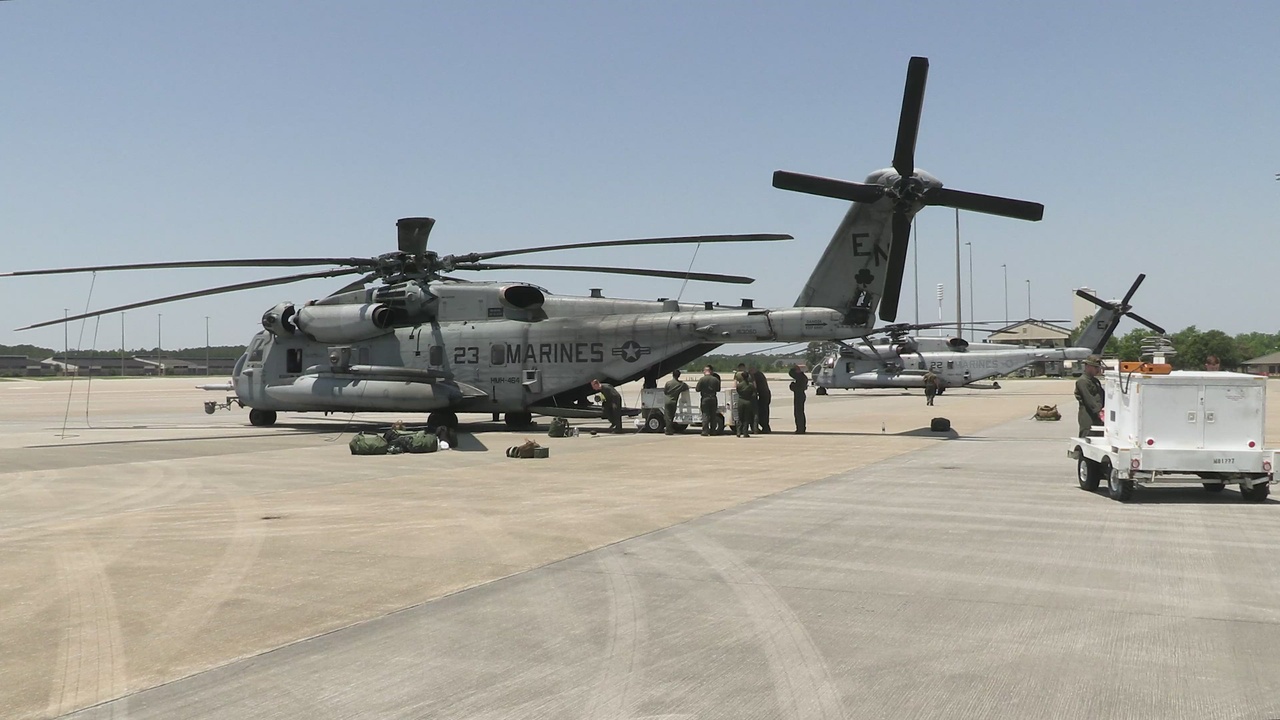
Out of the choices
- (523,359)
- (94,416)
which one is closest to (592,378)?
(523,359)

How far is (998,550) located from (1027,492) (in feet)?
13.8

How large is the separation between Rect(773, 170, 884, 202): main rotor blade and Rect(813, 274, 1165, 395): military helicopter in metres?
27.7

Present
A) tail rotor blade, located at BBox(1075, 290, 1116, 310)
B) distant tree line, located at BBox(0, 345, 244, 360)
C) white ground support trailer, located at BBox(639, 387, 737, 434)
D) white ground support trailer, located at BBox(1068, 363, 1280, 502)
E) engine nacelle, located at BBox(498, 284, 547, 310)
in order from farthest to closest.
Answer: distant tree line, located at BBox(0, 345, 244, 360) < tail rotor blade, located at BBox(1075, 290, 1116, 310) < engine nacelle, located at BBox(498, 284, 547, 310) < white ground support trailer, located at BBox(639, 387, 737, 434) < white ground support trailer, located at BBox(1068, 363, 1280, 502)

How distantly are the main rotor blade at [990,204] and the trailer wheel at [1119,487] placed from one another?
8.30 m

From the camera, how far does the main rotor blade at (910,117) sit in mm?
18172

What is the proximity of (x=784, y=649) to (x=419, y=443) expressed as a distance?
44.0 ft

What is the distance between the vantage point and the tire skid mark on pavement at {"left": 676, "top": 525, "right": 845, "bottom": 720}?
4621 millimetres

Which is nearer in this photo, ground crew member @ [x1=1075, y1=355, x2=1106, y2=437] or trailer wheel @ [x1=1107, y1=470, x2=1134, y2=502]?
trailer wheel @ [x1=1107, y1=470, x2=1134, y2=502]

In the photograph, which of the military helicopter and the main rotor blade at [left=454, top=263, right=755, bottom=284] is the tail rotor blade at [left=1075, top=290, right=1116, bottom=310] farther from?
the main rotor blade at [left=454, top=263, right=755, bottom=284]

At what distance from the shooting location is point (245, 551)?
8492 millimetres

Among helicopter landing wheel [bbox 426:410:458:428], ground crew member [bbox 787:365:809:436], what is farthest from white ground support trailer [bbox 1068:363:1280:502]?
helicopter landing wheel [bbox 426:410:458:428]

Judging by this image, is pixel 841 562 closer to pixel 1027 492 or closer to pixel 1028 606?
pixel 1028 606

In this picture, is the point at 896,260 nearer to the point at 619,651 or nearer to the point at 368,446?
the point at 368,446

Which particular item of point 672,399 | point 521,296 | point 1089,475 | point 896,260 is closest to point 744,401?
point 672,399
